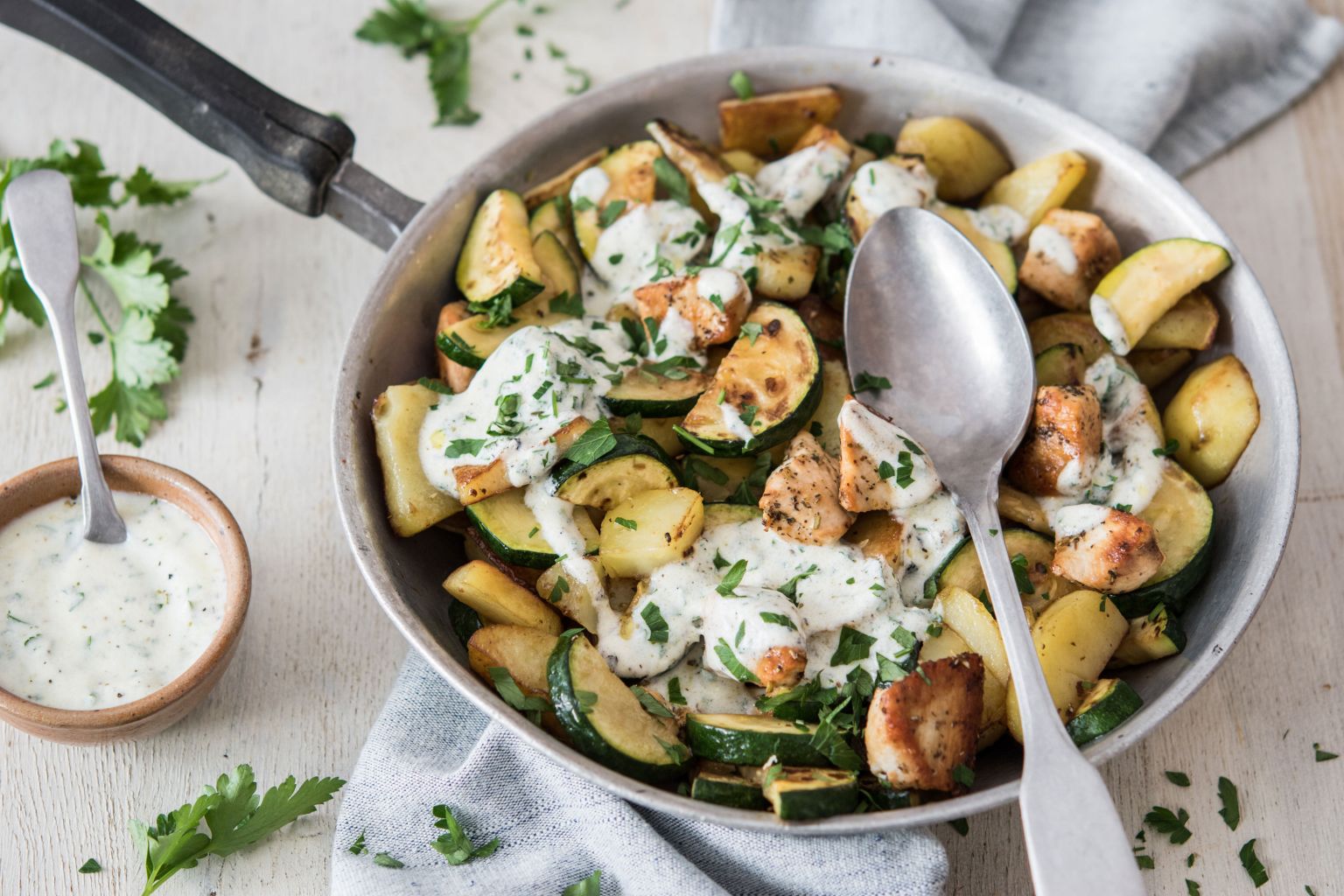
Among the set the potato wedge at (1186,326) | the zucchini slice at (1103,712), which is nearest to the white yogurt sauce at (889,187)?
the potato wedge at (1186,326)

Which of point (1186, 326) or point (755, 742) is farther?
point (1186, 326)

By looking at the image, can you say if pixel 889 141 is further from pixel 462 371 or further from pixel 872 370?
pixel 462 371

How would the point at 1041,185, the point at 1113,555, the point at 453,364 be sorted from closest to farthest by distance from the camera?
1. the point at 1113,555
2. the point at 453,364
3. the point at 1041,185

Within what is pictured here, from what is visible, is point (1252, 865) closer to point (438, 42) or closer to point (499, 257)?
point (499, 257)

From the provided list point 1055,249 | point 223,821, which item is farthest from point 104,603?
point 1055,249

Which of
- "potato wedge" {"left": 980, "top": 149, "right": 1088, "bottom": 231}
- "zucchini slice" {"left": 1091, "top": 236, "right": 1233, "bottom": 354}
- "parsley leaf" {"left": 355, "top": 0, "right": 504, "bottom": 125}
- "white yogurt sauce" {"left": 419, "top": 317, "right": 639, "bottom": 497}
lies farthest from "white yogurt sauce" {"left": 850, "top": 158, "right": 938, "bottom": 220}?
"parsley leaf" {"left": 355, "top": 0, "right": 504, "bottom": 125}

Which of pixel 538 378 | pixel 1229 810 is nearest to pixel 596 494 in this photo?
pixel 538 378

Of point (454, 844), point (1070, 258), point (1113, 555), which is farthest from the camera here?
point (1070, 258)
